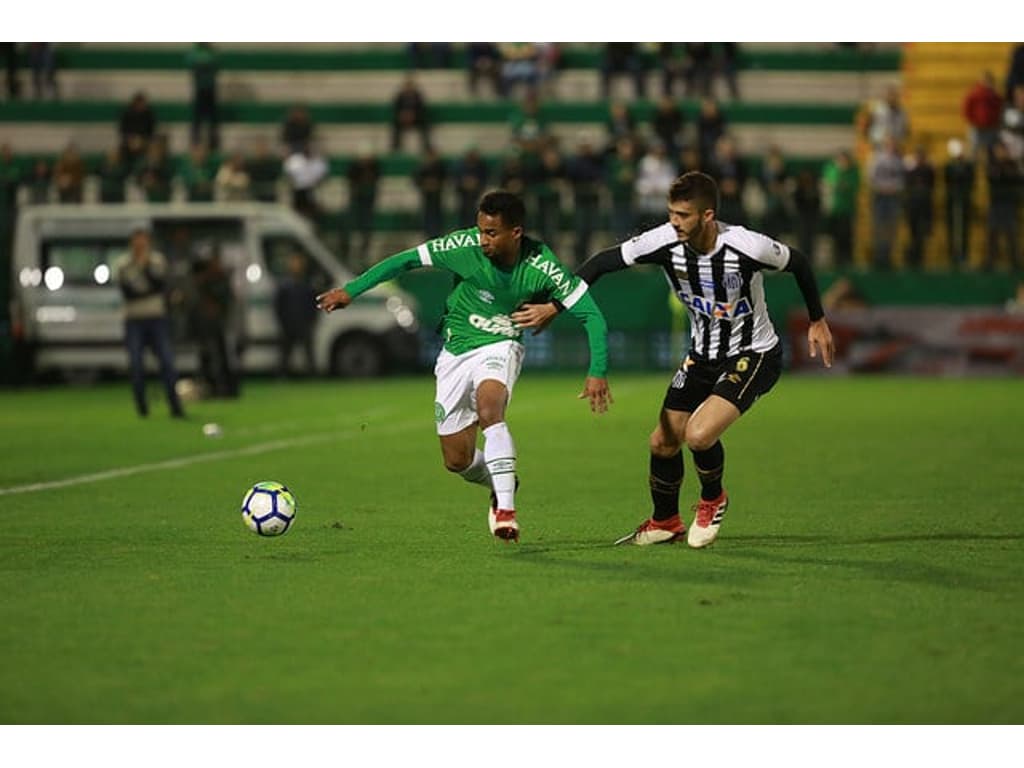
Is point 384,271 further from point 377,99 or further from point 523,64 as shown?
point 377,99

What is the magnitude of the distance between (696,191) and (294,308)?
18.9 meters

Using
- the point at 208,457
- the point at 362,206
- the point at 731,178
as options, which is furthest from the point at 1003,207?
the point at 208,457

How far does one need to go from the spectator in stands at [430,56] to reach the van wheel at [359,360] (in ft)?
27.1

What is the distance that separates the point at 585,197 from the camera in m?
30.6

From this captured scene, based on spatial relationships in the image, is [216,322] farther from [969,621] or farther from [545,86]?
[969,621]

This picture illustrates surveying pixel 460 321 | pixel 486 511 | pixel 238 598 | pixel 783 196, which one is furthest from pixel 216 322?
pixel 238 598

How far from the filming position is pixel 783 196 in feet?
99.1

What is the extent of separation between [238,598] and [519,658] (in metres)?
1.85

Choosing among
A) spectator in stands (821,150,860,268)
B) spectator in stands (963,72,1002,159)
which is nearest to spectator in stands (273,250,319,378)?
spectator in stands (821,150,860,268)

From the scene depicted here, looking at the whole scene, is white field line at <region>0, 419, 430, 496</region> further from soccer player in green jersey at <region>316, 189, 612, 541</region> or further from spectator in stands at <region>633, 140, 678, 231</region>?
spectator in stands at <region>633, 140, 678, 231</region>

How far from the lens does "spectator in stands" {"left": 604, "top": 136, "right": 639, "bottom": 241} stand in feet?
100

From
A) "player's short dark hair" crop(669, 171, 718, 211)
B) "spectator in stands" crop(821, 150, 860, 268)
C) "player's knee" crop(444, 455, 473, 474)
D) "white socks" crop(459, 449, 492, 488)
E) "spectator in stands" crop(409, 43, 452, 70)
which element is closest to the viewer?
"player's short dark hair" crop(669, 171, 718, 211)

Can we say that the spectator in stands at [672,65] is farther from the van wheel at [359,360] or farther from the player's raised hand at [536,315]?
Result: the player's raised hand at [536,315]

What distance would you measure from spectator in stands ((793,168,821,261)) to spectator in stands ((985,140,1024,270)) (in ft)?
8.23
